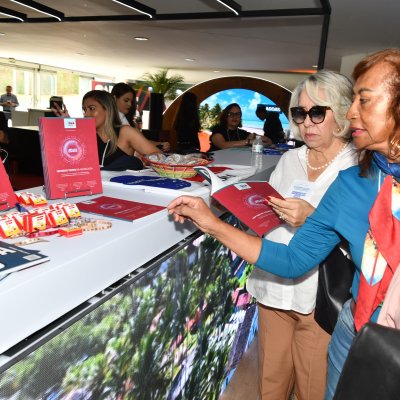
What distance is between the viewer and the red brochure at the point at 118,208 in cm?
132

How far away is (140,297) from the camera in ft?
4.41

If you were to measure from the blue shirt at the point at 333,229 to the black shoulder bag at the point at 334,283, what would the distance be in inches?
9.5

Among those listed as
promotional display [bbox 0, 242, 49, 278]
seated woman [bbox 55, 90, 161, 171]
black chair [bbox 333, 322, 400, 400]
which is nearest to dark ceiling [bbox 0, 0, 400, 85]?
seated woman [bbox 55, 90, 161, 171]

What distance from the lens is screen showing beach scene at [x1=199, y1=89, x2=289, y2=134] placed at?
14109mm

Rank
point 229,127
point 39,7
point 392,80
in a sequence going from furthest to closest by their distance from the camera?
point 39,7 → point 229,127 → point 392,80

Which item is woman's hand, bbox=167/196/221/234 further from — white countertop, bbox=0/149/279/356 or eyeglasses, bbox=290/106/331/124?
eyeglasses, bbox=290/106/331/124

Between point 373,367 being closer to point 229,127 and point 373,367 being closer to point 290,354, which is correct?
point 290,354

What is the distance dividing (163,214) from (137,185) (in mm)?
398

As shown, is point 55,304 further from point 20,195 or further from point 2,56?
point 2,56

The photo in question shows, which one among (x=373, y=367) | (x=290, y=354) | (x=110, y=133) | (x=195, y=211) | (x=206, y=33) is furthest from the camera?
(x=206, y=33)

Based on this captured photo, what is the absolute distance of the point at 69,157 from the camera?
1.50 meters

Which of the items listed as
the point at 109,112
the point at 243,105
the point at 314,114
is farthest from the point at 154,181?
the point at 243,105

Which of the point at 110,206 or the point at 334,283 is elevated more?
the point at 110,206

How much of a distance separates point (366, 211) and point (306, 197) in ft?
2.11
